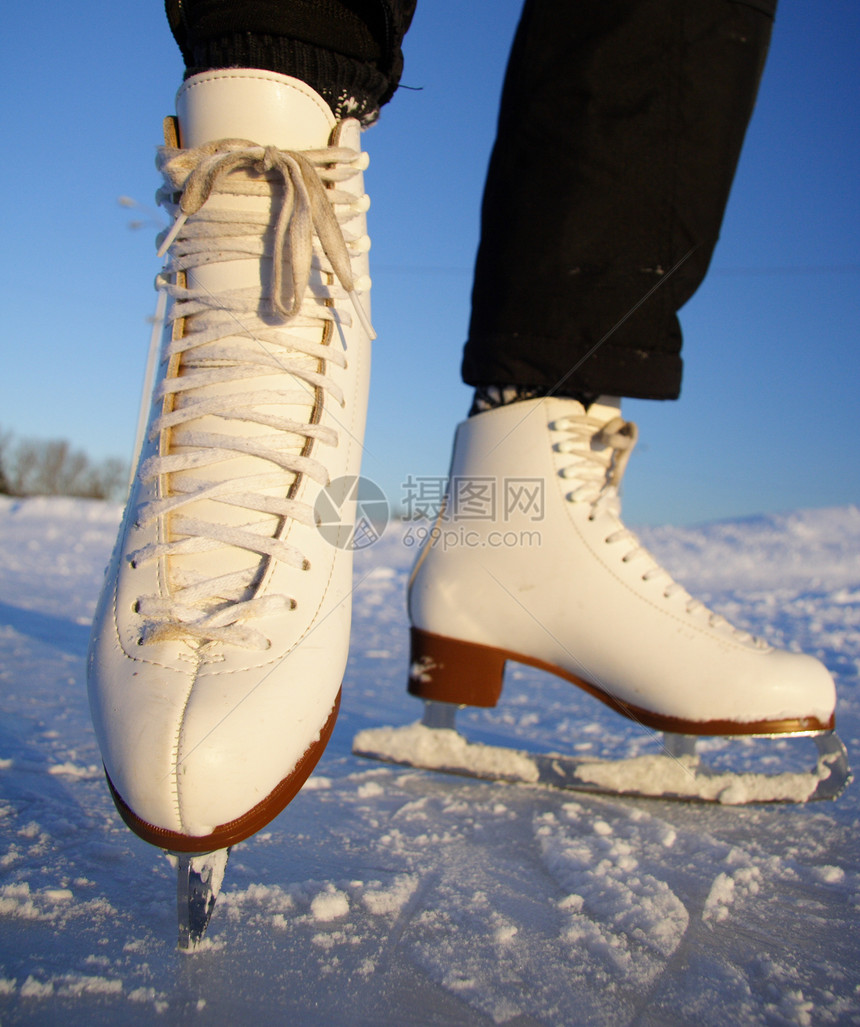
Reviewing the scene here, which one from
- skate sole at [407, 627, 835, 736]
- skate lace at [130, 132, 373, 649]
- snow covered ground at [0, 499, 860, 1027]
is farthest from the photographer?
skate sole at [407, 627, 835, 736]

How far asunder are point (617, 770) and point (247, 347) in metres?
0.74

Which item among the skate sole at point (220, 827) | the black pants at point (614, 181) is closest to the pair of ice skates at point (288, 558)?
the skate sole at point (220, 827)

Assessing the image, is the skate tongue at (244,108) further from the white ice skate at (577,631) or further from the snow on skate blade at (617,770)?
the snow on skate blade at (617,770)

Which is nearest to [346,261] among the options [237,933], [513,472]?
[513,472]

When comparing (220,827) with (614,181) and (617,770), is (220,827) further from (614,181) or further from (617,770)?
(614,181)

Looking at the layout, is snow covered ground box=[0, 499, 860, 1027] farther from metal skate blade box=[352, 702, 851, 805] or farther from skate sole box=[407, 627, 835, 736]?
skate sole box=[407, 627, 835, 736]

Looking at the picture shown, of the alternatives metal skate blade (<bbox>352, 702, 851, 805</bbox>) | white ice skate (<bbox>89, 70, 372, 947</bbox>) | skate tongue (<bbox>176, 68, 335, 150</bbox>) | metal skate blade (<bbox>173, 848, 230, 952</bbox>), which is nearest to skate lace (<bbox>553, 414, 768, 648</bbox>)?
metal skate blade (<bbox>352, 702, 851, 805</bbox>)

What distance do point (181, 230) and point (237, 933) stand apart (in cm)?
73

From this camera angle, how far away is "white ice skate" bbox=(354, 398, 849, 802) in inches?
36.4

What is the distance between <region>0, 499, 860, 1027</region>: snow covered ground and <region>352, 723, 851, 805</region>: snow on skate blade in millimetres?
20

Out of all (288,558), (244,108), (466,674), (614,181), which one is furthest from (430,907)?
(614,181)

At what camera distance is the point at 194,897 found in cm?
51

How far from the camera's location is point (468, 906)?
0.60 m

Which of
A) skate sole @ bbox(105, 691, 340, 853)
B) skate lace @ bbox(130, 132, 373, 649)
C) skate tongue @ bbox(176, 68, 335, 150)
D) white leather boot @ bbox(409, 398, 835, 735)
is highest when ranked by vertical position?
skate tongue @ bbox(176, 68, 335, 150)
